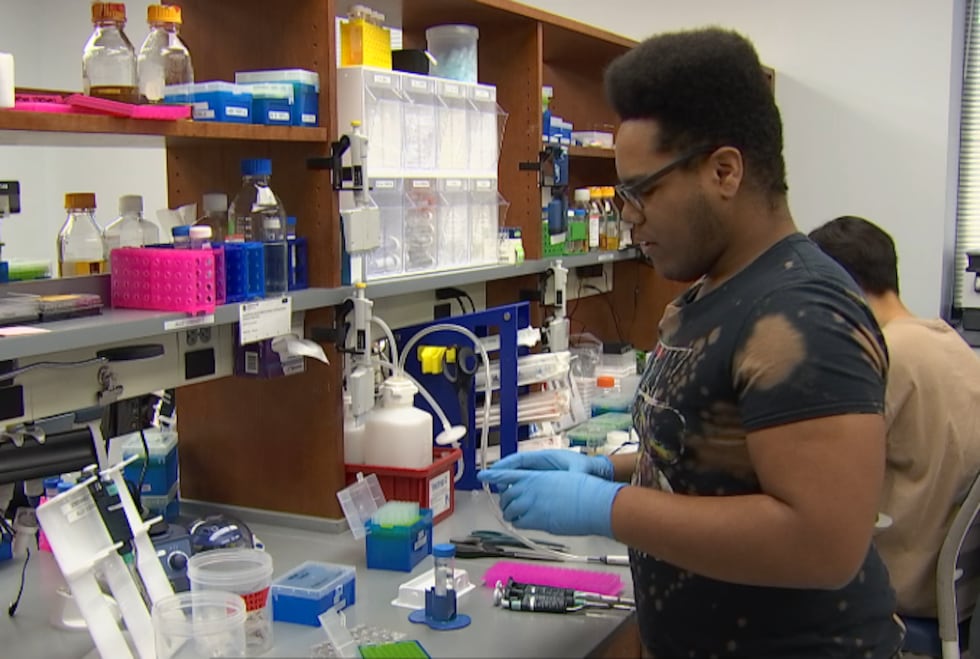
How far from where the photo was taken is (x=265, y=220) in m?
1.93

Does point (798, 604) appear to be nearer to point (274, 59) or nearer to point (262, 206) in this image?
point (262, 206)

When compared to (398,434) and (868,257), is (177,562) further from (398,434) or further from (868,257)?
(868,257)

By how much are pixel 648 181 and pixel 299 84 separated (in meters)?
0.96

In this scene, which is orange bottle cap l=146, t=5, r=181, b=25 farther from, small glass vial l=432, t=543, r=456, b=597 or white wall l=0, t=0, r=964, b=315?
white wall l=0, t=0, r=964, b=315

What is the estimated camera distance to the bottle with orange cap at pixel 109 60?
1.64 m

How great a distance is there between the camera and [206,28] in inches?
82.4

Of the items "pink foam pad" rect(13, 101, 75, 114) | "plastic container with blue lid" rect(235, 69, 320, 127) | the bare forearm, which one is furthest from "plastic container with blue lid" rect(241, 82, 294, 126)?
the bare forearm

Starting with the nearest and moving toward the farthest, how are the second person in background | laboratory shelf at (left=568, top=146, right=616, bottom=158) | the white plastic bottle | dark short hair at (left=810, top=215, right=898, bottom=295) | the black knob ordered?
the second person in background → the black knob → the white plastic bottle → dark short hair at (left=810, top=215, right=898, bottom=295) → laboratory shelf at (left=568, top=146, right=616, bottom=158)

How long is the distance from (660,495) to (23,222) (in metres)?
5.47

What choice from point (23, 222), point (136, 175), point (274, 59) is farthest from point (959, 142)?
point (23, 222)

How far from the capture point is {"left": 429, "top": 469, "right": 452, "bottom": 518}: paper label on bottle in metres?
2.11

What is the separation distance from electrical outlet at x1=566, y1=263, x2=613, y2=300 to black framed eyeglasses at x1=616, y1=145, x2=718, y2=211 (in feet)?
8.02

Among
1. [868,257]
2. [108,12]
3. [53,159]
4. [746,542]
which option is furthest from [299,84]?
[53,159]

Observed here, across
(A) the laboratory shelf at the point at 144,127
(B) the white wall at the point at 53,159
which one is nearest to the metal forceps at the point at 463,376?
(A) the laboratory shelf at the point at 144,127
